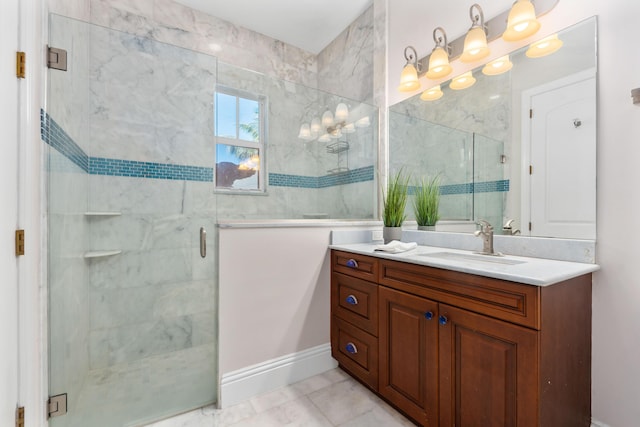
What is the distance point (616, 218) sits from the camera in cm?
116

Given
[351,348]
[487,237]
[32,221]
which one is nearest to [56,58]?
[32,221]

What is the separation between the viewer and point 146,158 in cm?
185

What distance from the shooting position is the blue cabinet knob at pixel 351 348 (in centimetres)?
172

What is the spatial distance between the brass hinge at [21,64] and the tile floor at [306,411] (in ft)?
5.35

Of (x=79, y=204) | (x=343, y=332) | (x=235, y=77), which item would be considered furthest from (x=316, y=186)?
(x=79, y=204)

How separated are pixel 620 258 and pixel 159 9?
350 cm

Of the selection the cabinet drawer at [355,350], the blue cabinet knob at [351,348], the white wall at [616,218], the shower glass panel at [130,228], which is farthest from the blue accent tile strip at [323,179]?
the white wall at [616,218]

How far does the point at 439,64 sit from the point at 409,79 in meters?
0.25

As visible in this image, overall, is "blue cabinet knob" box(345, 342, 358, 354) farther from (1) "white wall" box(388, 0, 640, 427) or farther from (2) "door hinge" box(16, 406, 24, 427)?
(2) "door hinge" box(16, 406, 24, 427)

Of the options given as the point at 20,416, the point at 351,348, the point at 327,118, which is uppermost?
the point at 327,118

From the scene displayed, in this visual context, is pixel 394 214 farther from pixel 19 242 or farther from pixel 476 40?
pixel 19 242

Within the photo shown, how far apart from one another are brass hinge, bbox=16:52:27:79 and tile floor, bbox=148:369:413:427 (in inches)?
64.2

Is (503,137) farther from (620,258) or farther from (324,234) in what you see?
(324,234)

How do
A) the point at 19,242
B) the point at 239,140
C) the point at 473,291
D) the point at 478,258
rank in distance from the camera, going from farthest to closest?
1. the point at 239,140
2. the point at 478,258
3. the point at 473,291
4. the point at 19,242
